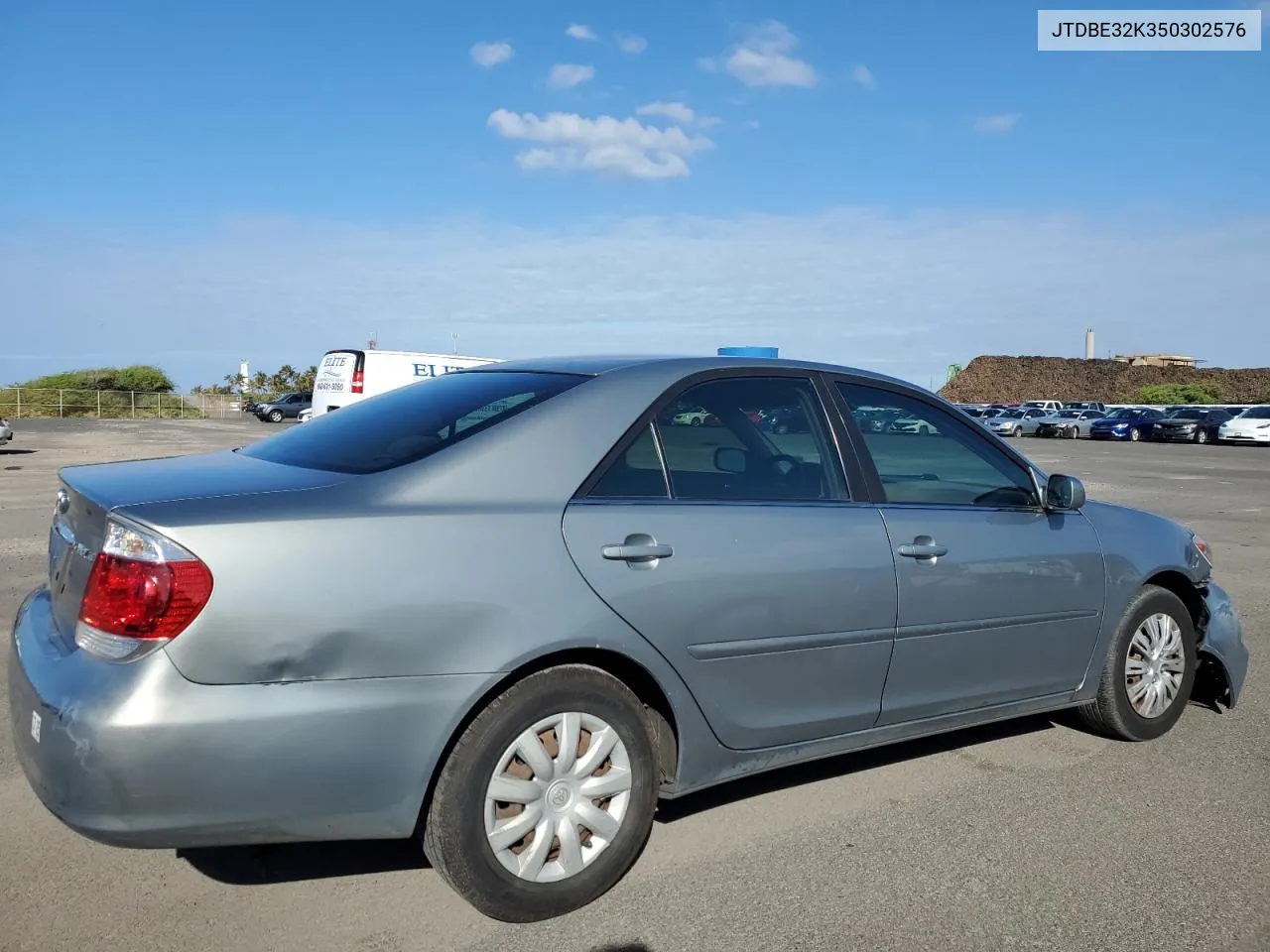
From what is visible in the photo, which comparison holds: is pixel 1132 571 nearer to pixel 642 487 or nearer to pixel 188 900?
pixel 642 487

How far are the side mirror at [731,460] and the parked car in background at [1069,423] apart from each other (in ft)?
159

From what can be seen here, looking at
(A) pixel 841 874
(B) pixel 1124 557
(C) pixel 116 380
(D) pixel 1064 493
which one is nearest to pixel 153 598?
(A) pixel 841 874

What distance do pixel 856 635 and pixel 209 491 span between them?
2059 mm

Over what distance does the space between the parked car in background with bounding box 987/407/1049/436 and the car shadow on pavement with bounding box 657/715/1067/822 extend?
1836 inches

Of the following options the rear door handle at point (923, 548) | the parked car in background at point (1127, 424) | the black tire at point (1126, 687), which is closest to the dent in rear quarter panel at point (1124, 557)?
the black tire at point (1126, 687)

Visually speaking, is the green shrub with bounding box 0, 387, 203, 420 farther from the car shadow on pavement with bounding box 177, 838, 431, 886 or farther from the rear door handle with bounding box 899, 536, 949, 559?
the rear door handle with bounding box 899, 536, 949, 559

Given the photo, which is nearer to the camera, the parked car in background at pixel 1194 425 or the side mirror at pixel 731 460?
the side mirror at pixel 731 460

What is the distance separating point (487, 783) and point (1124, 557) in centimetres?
292

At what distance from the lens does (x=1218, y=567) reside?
9508 mm

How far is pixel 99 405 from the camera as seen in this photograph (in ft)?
182

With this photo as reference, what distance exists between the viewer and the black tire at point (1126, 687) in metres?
4.52

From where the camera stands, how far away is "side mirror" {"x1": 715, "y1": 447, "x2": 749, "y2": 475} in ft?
11.9

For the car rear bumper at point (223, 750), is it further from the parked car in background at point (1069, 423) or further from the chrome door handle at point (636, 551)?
the parked car in background at point (1069, 423)

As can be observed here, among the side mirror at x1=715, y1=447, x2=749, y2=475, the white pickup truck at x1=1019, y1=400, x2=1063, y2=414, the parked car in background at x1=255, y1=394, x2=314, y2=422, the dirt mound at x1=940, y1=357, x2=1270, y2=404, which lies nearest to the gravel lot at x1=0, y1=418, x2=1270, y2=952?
the side mirror at x1=715, y1=447, x2=749, y2=475
